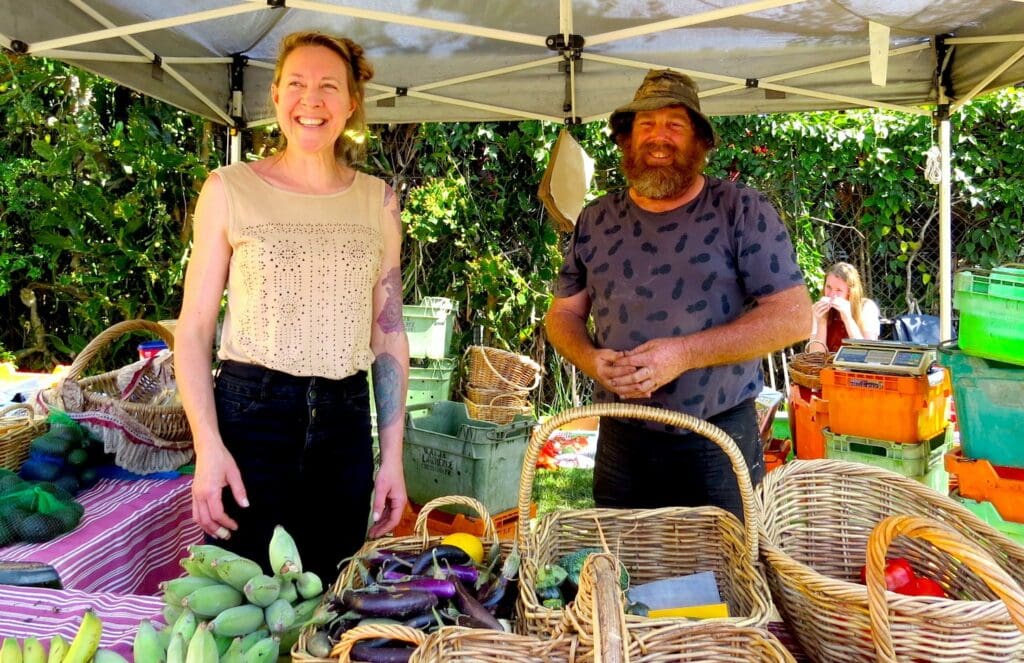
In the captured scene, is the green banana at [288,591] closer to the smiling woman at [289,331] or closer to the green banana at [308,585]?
the green banana at [308,585]

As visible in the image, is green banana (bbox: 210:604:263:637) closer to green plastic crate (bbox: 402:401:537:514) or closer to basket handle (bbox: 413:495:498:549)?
basket handle (bbox: 413:495:498:549)

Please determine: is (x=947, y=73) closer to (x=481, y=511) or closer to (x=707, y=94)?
(x=707, y=94)

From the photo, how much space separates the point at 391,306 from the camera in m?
2.02

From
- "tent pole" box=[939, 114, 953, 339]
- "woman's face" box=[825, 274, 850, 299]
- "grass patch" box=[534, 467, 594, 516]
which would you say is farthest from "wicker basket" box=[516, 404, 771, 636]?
"woman's face" box=[825, 274, 850, 299]

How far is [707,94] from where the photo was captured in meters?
4.25

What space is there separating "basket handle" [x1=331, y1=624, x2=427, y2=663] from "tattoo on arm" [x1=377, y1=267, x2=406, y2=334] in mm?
1018

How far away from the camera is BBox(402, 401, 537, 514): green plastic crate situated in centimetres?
370

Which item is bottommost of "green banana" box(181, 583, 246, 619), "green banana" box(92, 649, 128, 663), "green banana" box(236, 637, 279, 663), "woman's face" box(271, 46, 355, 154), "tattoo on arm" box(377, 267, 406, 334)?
"green banana" box(236, 637, 279, 663)

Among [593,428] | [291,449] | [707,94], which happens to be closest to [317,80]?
[291,449]

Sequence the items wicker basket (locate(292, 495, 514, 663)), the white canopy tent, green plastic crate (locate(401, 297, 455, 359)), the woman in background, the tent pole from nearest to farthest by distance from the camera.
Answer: wicker basket (locate(292, 495, 514, 663))
the white canopy tent
the tent pole
the woman in background
green plastic crate (locate(401, 297, 455, 359))

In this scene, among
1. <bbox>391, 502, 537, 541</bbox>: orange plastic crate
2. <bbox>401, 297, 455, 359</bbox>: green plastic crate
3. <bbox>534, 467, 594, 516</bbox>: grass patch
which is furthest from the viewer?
<bbox>401, 297, 455, 359</bbox>: green plastic crate

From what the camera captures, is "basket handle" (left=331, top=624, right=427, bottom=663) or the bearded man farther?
the bearded man

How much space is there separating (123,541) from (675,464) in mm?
1653

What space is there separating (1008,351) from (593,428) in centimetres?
428
